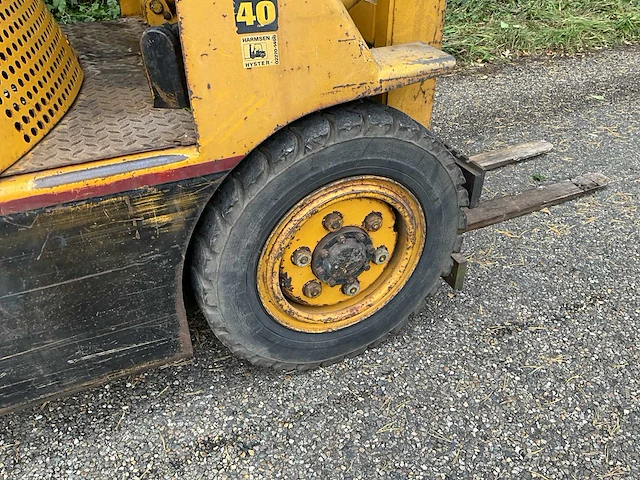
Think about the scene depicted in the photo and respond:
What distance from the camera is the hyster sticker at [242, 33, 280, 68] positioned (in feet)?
6.00

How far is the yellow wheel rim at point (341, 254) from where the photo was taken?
2.33 metres

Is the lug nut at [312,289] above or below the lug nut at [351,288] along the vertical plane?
above

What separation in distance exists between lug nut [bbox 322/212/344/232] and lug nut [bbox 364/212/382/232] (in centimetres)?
13

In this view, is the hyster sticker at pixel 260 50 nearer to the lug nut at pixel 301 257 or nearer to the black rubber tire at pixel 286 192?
the black rubber tire at pixel 286 192

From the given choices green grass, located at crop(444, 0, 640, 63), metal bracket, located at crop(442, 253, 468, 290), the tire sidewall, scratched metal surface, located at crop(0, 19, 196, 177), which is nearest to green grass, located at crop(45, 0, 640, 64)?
green grass, located at crop(444, 0, 640, 63)

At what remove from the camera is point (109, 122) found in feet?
6.84

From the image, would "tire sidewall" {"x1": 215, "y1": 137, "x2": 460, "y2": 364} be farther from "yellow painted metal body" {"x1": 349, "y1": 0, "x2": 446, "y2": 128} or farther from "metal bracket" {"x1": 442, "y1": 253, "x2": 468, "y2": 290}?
"yellow painted metal body" {"x1": 349, "y1": 0, "x2": 446, "y2": 128}

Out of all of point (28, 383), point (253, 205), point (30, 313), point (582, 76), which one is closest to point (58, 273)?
point (30, 313)

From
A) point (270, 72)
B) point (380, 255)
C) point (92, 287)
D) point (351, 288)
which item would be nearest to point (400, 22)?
point (270, 72)

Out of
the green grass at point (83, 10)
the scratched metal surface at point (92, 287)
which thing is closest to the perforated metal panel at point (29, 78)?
the scratched metal surface at point (92, 287)

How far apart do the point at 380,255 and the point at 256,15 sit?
3.87 feet

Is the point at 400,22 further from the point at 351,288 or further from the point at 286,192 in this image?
the point at 351,288

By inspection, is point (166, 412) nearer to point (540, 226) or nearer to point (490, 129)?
Answer: point (540, 226)

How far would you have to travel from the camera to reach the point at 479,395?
2641 millimetres
